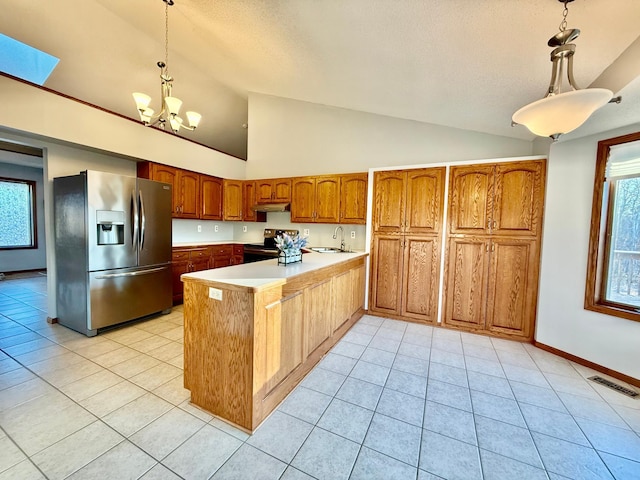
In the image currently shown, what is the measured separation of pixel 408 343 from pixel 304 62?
10.7ft

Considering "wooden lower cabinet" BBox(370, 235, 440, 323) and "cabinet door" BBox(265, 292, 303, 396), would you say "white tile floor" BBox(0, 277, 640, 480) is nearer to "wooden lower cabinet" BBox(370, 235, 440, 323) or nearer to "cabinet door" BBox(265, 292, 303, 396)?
"cabinet door" BBox(265, 292, 303, 396)

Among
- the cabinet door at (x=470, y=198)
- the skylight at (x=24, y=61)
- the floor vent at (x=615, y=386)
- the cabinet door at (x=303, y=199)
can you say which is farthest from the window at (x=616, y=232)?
the skylight at (x=24, y=61)

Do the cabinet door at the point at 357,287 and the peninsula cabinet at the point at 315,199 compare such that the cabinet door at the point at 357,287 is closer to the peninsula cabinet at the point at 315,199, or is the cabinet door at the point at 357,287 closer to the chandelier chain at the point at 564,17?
the peninsula cabinet at the point at 315,199

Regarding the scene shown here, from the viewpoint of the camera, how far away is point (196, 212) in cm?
445

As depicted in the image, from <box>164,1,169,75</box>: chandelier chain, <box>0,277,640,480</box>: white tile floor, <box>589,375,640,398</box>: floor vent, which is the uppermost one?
<box>164,1,169,75</box>: chandelier chain

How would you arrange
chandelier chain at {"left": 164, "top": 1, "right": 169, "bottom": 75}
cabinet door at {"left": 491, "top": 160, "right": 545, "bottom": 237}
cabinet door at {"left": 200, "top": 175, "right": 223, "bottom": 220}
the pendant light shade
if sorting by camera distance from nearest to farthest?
the pendant light shade
chandelier chain at {"left": 164, "top": 1, "right": 169, "bottom": 75}
cabinet door at {"left": 491, "top": 160, "right": 545, "bottom": 237}
cabinet door at {"left": 200, "top": 175, "right": 223, "bottom": 220}

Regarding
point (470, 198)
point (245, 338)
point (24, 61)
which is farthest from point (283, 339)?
point (24, 61)

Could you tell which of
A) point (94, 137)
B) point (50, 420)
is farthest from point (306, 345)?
point (94, 137)

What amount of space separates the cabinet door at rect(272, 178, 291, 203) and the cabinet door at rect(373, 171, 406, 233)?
1608 millimetres

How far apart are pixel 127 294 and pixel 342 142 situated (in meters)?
3.76

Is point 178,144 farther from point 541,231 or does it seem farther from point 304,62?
point 541,231

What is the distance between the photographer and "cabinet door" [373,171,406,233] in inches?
139

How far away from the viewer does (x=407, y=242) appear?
3510mm

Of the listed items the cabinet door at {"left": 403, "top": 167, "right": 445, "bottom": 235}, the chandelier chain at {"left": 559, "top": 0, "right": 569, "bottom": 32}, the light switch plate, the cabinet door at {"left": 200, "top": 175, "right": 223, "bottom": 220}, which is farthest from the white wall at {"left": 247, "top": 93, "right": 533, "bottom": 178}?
the light switch plate
